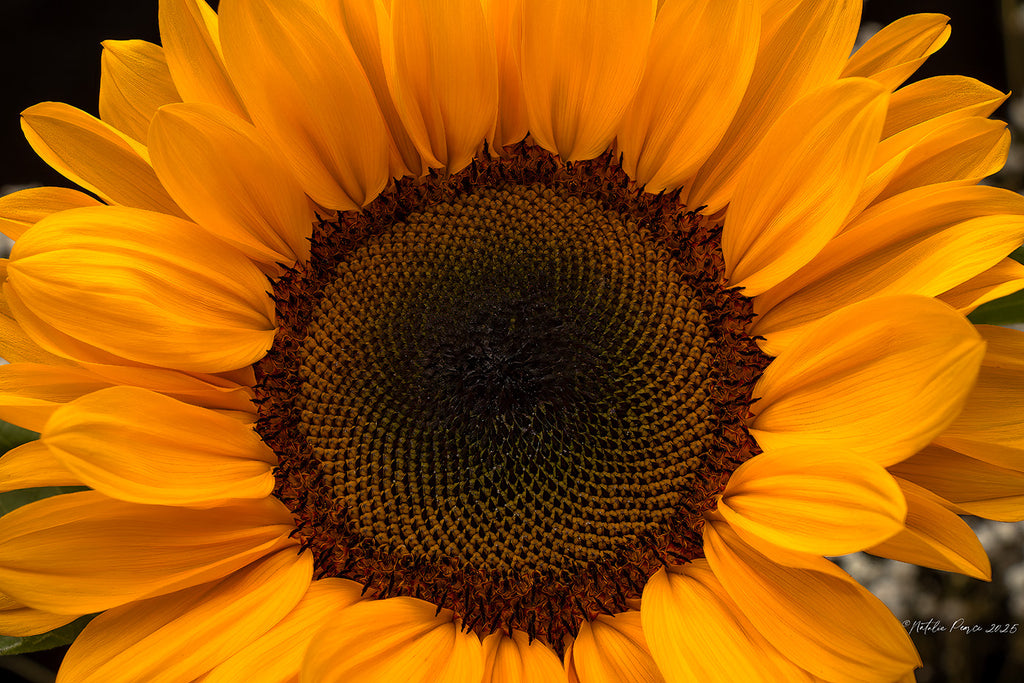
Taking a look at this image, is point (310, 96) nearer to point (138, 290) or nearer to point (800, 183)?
point (138, 290)

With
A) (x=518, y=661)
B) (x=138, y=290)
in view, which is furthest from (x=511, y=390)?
(x=138, y=290)

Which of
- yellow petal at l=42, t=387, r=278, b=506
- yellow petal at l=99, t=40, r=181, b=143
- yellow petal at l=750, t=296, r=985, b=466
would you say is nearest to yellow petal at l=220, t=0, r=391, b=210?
yellow petal at l=99, t=40, r=181, b=143

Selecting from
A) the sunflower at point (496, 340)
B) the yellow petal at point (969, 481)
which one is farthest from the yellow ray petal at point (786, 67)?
the yellow petal at point (969, 481)

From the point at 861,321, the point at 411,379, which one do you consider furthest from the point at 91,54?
the point at 861,321

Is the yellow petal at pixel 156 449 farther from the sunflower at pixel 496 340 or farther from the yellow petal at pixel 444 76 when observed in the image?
the yellow petal at pixel 444 76

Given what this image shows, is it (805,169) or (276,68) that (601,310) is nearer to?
(805,169)

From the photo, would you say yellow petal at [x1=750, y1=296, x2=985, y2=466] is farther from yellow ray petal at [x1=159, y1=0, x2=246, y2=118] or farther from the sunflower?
yellow ray petal at [x1=159, y1=0, x2=246, y2=118]
